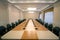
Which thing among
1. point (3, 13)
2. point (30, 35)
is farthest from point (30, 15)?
point (30, 35)

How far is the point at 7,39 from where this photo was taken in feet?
8.39

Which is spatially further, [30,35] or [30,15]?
[30,15]

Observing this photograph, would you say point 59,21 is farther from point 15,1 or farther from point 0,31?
point 0,31

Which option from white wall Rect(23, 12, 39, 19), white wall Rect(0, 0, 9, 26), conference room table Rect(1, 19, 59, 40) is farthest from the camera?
white wall Rect(23, 12, 39, 19)

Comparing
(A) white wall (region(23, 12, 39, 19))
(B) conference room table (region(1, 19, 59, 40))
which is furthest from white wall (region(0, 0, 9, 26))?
(A) white wall (region(23, 12, 39, 19))

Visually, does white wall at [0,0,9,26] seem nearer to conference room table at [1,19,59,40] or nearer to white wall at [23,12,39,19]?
conference room table at [1,19,59,40]

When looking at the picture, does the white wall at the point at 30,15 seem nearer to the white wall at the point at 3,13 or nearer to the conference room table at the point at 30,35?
the white wall at the point at 3,13

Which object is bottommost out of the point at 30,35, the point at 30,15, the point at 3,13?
the point at 30,35

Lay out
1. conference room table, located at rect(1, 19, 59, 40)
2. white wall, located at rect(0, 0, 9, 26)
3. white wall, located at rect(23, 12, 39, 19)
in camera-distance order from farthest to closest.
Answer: white wall, located at rect(23, 12, 39, 19) < white wall, located at rect(0, 0, 9, 26) < conference room table, located at rect(1, 19, 59, 40)

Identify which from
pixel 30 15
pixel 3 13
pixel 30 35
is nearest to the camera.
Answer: pixel 30 35

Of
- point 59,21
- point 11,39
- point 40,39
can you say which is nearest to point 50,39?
point 40,39

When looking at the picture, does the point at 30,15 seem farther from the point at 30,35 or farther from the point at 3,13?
the point at 30,35

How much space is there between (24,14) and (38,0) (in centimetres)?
1427

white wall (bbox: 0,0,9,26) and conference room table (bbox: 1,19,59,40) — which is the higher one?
white wall (bbox: 0,0,9,26)
